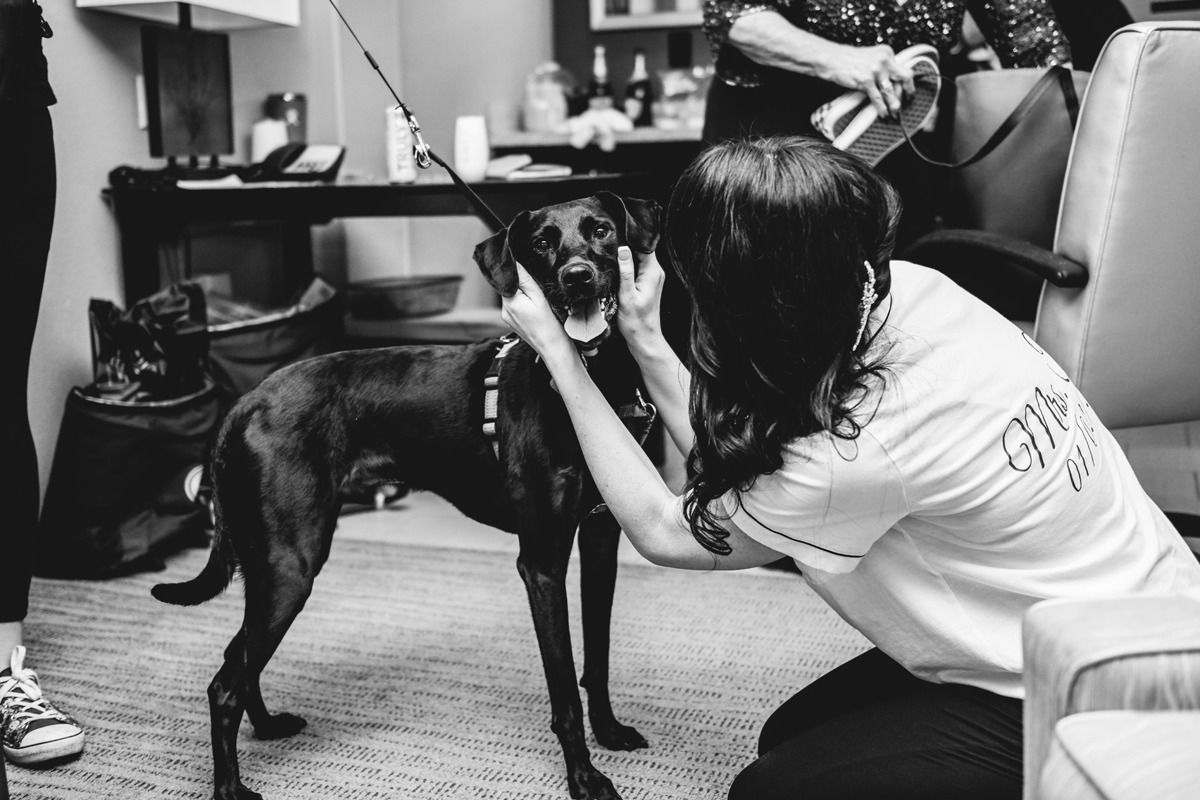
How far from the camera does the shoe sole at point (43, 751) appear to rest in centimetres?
162

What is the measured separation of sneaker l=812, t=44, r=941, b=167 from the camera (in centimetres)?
204

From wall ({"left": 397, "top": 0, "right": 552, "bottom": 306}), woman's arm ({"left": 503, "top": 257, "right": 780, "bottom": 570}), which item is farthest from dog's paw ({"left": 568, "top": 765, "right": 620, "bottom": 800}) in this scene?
wall ({"left": 397, "top": 0, "right": 552, "bottom": 306})

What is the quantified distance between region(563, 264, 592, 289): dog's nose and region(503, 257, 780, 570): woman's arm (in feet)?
0.40

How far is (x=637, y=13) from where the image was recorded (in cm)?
506

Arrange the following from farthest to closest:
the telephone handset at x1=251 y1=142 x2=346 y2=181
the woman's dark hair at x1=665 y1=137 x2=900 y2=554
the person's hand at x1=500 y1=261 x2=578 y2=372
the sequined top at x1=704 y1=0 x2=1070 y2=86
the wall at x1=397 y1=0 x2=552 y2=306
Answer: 1. the wall at x1=397 y1=0 x2=552 y2=306
2. the telephone handset at x1=251 y1=142 x2=346 y2=181
3. the sequined top at x1=704 y1=0 x2=1070 y2=86
4. the person's hand at x1=500 y1=261 x2=578 y2=372
5. the woman's dark hair at x1=665 y1=137 x2=900 y2=554

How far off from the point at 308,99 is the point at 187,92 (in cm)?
72

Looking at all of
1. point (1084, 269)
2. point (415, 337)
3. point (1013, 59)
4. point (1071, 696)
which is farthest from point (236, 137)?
point (1071, 696)

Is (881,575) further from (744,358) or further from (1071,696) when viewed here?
(1071,696)

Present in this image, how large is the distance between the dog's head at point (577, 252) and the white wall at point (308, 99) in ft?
5.35

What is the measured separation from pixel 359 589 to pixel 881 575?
5.02 ft

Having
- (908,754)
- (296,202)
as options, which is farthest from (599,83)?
(908,754)

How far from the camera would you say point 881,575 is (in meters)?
1.12

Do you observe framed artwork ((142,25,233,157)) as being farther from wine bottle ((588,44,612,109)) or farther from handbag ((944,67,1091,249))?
wine bottle ((588,44,612,109))

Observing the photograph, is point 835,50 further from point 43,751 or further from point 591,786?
point 43,751
